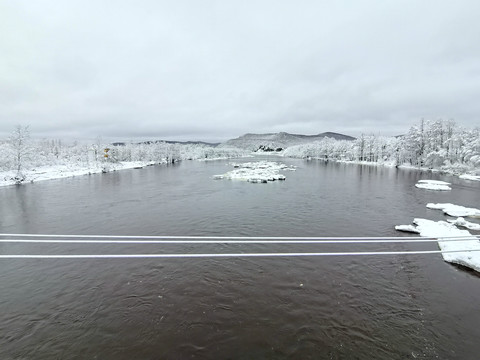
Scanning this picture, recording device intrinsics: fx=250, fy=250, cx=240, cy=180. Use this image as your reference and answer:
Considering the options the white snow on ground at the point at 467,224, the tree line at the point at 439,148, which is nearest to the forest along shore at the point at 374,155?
the tree line at the point at 439,148

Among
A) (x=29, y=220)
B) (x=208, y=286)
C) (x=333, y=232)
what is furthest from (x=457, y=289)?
(x=29, y=220)

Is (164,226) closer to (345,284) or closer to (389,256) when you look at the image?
(345,284)

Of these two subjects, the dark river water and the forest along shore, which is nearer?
the dark river water

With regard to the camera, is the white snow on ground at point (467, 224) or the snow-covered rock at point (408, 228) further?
the white snow on ground at point (467, 224)

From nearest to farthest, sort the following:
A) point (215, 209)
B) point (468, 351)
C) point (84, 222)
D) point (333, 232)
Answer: point (468, 351), point (333, 232), point (84, 222), point (215, 209)

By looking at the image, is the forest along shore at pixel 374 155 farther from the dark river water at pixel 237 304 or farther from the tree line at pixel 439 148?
the dark river water at pixel 237 304

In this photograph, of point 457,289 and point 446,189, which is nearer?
point 457,289

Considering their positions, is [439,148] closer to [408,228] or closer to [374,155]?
[374,155]

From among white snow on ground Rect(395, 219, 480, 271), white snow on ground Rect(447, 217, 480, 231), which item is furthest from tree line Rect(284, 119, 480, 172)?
white snow on ground Rect(395, 219, 480, 271)

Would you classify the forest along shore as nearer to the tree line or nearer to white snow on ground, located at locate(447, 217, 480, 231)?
the tree line
